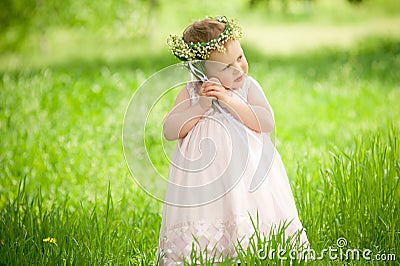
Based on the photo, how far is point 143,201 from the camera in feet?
15.4

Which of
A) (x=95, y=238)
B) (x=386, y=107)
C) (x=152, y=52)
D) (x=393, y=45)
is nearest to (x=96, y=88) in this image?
(x=386, y=107)

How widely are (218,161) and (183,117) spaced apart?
0.24 m

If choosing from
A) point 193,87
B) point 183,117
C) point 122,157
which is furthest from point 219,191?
point 122,157

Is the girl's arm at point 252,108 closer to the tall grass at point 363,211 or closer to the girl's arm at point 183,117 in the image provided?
the girl's arm at point 183,117

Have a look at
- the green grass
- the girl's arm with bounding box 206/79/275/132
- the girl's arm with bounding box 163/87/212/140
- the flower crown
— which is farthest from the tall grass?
the flower crown

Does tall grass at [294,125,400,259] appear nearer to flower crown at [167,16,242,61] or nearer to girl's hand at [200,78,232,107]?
girl's hand at [200,78,232,107]

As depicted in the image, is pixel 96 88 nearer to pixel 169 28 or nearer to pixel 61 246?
pixel 61 246

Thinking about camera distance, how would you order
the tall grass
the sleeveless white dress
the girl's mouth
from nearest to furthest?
1. the sleeveless white dress
2. the girl's mouth
3. the tall grass

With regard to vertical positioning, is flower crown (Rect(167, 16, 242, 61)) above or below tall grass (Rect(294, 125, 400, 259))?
above

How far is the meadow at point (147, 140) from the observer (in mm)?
3494

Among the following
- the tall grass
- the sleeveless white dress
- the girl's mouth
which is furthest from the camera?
the tall grass

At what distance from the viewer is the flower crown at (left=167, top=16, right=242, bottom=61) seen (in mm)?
2922

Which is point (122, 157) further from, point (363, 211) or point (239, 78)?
point (239, 78)

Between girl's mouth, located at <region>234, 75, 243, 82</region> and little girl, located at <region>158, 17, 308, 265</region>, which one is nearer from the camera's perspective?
little girl, located at <region>158, 17, 308, 265</region>
